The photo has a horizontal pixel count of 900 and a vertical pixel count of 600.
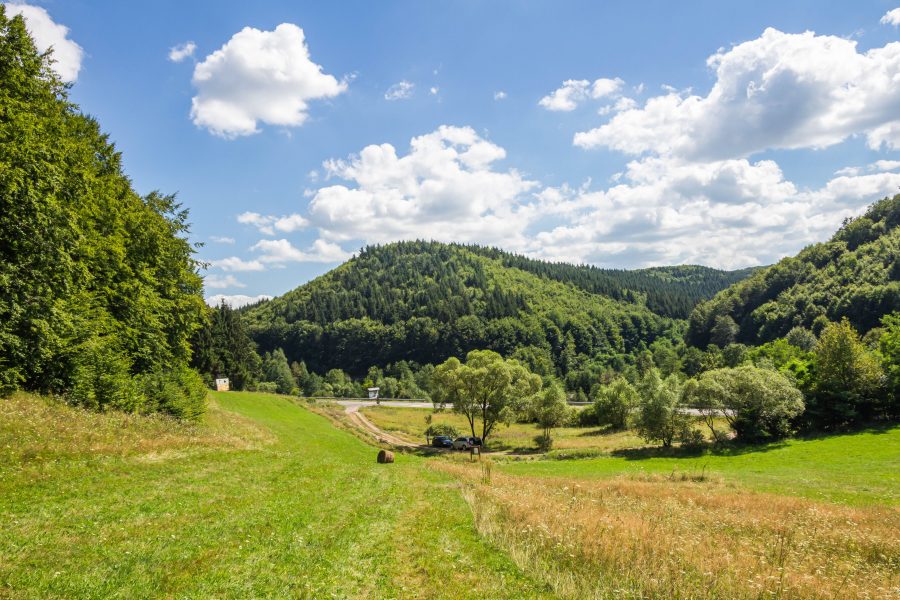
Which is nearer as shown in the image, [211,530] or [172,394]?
[211,530]

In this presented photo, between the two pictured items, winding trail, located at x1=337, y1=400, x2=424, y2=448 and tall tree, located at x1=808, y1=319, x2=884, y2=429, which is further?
winding trail, located at x1=337, y1=400, x2=424, y2=448

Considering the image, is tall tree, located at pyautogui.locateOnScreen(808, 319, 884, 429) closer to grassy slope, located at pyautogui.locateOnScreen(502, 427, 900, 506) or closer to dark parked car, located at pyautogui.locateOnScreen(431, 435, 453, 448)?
grassy slope, located at pyautogui.locateOnScreen(502, 427, 900, 506)

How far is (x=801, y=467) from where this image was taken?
33.4m

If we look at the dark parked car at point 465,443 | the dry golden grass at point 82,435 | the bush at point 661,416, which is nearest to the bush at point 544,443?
the dark parked car at point 465,443

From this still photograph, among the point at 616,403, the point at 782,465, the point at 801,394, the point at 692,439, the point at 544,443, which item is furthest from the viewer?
the point at 616,403

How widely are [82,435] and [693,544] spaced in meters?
23.5

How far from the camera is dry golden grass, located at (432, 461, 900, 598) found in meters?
9.05

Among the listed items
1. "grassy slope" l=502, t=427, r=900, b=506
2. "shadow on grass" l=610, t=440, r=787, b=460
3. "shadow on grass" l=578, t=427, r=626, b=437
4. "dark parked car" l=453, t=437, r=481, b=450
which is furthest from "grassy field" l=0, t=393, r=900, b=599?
"shadow on grass" l=578, t=427, r=626, b=437

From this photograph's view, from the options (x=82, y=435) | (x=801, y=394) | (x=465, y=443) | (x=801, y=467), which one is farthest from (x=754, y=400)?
(x=82, y=435)

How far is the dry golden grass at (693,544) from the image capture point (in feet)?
29.7

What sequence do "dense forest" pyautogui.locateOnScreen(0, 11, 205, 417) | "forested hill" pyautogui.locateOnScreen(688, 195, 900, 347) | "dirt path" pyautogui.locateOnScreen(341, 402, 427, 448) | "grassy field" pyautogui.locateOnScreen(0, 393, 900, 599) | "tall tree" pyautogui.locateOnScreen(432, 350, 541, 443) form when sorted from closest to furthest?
"grassy field" pyautogui.locateOnScreen(0, 393, 900, 599), "dense forest" pyautogui.locateOnScreen(0, 11, 205, 417), "tall tree" pyautogui.locateOnScreen(432, 350, 541, 443), "dirt path" pyautogui.locateOnScreen(341, 402, 427, 448), "forested hill" pyautogui.locateOnScreen(688, 195, 900, 347)

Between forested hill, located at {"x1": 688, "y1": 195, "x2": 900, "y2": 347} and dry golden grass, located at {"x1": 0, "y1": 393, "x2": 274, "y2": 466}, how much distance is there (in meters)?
153

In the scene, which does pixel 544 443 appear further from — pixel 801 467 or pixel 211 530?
pixel 211 530

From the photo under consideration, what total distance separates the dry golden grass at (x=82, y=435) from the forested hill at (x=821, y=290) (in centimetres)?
15322
